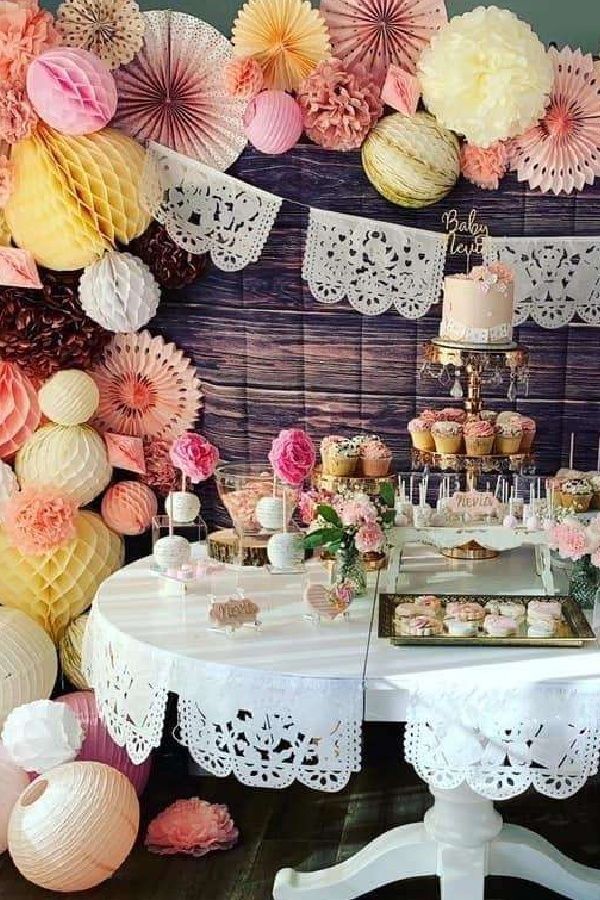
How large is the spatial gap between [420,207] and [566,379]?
1.91 feet

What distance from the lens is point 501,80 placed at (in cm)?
292

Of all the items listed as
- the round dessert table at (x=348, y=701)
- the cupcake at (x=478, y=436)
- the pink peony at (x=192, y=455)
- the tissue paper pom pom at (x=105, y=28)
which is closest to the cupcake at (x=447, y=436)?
the cupcake at (x=478, y=436)

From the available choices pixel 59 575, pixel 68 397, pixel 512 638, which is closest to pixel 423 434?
pixel 512 638

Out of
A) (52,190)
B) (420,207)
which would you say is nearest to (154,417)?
(52,190)

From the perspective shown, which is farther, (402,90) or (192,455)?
(402,90)

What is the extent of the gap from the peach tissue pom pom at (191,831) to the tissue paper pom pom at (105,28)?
72.5 inches

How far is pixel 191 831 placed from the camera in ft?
10.1

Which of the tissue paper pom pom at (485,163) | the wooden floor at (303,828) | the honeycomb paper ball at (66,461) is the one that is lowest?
the wooden floor at (303,828)

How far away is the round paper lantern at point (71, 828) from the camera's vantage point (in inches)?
111

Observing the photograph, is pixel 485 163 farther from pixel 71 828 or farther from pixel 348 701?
pixel 71 828

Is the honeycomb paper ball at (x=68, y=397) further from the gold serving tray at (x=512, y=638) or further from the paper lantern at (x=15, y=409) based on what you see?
the gold serving tray at (x=512, y=638)

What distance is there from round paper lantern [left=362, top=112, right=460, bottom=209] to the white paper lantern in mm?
1470

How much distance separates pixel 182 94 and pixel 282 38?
285 millimetres

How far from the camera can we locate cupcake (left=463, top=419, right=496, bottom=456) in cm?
282
